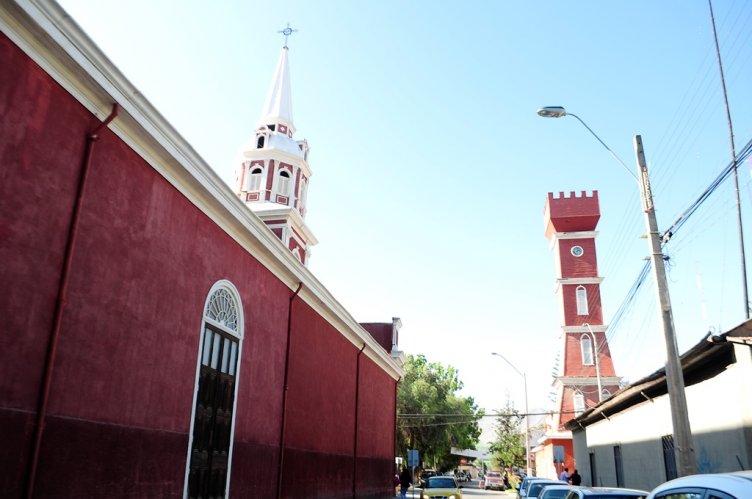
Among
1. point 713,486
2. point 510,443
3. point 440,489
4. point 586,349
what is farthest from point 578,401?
point 713,486

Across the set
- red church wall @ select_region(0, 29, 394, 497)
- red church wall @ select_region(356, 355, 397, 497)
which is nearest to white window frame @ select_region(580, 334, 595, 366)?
red church wall @ select_region(356, 355, 397, 497)

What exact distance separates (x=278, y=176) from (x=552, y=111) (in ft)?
68.7

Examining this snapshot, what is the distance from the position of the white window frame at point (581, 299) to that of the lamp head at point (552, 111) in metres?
38.5

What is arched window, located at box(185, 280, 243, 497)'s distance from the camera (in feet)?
33.4

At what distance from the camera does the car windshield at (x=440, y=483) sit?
70.0ft

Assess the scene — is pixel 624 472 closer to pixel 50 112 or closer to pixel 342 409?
pixel 342 409

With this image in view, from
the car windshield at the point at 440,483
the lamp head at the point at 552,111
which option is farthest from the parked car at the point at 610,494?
the car windshield at the point at 440,483

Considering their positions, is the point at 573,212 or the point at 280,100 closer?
the point at 280,100

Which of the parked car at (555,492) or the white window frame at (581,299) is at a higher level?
the white window frame at (581,299)

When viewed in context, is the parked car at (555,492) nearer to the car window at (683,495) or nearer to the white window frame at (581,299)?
the car window at (683,495)

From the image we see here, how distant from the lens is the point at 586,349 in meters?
46.2

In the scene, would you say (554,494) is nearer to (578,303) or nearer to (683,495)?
(683,495)

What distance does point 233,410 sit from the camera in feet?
37.9

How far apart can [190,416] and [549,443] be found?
4076 centimetres
